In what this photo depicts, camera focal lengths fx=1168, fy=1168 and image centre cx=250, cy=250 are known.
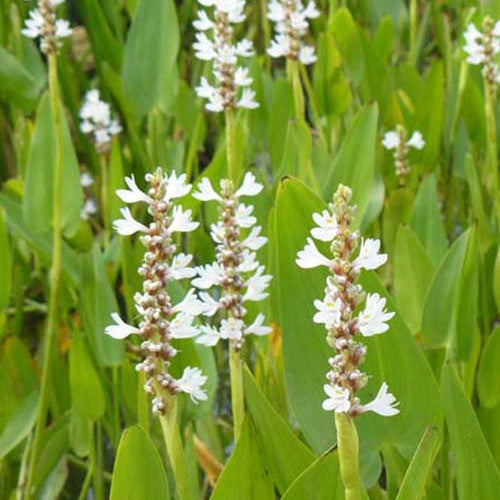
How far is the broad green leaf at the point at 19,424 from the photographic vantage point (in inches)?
48.9

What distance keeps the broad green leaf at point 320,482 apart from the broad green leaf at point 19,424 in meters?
0.54

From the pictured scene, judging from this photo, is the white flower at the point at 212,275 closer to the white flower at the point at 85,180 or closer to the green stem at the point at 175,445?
the green stem at the point at 175,445

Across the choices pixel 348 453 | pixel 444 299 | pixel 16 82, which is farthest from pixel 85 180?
pixel 348 453

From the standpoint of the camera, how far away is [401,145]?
1.54m

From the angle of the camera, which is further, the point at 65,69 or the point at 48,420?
the point at 65,69

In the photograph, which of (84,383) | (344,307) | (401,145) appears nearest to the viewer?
(344,307)

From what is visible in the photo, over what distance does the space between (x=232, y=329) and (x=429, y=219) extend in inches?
21.2

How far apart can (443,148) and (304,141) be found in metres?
0.63

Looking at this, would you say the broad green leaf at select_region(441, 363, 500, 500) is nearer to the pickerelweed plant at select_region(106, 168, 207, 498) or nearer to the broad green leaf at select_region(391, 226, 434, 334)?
the pickerelweed plant at select_region(106, 168, 207, 498)

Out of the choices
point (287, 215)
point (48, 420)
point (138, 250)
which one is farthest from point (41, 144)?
point (287, 215)

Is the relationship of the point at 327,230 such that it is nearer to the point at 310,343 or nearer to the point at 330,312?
the point at 330,312

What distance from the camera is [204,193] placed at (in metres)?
0.80

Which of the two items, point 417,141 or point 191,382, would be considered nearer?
point 191,382

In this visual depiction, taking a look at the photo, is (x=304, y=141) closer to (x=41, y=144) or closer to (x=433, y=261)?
(x=433, y=261)
